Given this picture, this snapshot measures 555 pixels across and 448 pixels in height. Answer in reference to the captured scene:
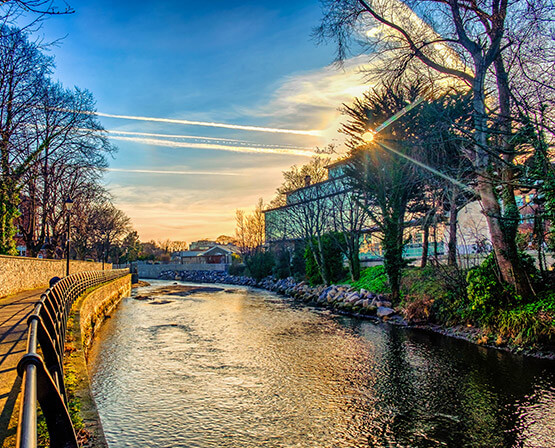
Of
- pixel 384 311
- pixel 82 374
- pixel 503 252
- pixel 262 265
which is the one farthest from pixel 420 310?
pixel 262 265

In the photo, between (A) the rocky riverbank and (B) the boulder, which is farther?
(A) the rocky riverbank

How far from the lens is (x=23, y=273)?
18.4m

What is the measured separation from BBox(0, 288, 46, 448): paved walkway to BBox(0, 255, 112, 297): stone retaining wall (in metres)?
4.86

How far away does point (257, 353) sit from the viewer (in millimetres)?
11422

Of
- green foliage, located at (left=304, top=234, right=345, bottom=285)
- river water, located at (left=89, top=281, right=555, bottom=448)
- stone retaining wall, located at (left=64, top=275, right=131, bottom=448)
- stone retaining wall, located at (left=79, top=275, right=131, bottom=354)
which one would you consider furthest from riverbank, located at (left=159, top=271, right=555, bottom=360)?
stone retaining wall, located at (left=79, top=275, right=131, bottom=354)

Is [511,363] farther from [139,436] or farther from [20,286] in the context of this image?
[20,286]

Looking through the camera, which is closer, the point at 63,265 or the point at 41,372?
the point at 41,372

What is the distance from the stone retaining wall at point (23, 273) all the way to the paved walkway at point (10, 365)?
16.0ft

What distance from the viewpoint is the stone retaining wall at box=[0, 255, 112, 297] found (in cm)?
1560

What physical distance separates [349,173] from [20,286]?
17.2m

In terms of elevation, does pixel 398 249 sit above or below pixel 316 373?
above

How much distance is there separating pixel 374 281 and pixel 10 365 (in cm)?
2040

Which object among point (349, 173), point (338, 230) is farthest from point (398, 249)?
point (338, 230)

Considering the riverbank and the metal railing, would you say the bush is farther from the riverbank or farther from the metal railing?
the metal railing
